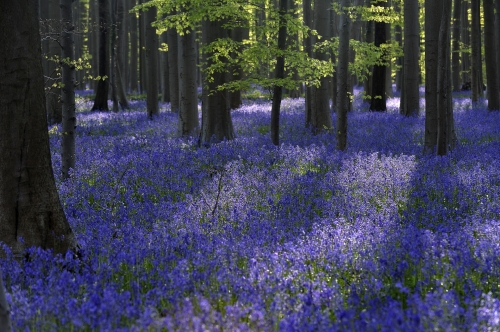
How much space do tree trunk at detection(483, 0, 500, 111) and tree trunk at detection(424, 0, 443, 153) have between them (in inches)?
383

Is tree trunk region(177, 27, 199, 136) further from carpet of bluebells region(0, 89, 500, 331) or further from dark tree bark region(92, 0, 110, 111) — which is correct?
dark tree bark region(92, 0, 110, 111)

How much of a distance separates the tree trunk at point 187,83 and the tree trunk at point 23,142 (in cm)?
949

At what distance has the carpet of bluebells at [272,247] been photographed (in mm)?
3910

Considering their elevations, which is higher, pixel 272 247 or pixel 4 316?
pixel 4 316

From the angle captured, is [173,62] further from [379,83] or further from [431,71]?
[431,71]

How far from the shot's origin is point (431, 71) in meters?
11.9

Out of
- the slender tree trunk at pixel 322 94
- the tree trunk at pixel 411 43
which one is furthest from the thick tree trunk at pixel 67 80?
the tree trunk at pixel 411 43

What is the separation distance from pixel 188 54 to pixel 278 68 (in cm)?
339

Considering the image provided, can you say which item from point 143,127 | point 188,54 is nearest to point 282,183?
point 188,54

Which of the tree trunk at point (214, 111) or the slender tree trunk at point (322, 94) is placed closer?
the tree trunk at point (214, 111)

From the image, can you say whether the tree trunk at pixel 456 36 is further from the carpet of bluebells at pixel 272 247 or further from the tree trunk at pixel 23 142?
the tree trunk at pixel 23 142

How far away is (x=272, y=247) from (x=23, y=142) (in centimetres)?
263

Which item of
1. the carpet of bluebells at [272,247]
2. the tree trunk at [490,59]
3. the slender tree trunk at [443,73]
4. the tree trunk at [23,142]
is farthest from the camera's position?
the tree trunk at [490,59]

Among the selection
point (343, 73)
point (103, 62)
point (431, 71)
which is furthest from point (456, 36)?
point (343, 73)
